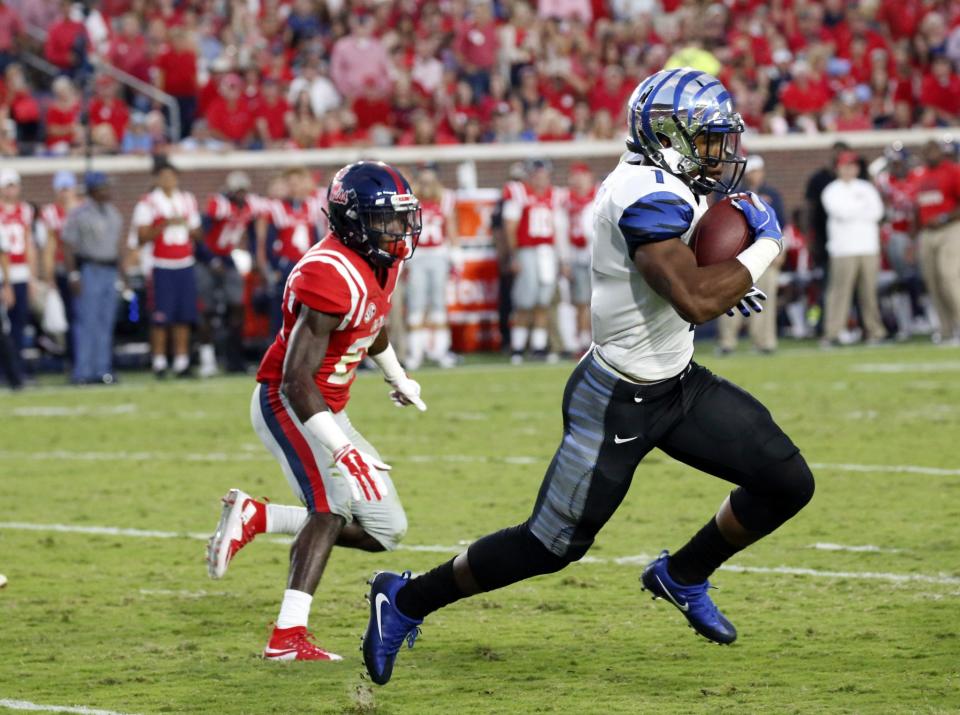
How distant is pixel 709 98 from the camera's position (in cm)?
443

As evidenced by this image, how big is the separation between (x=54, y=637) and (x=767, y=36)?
1588 centimetres

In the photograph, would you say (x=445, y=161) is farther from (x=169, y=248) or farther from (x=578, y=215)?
(x=169, y=248)

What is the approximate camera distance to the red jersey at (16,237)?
1307 centimetres

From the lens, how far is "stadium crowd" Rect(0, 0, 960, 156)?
17094 millimetres

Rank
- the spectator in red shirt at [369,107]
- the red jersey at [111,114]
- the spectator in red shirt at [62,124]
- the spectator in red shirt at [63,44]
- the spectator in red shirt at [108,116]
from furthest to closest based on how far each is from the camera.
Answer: the spectator in red shirt at [369,107] < the spectator in red shirt at [63,44] < the red jersey at [111,114] < the spectator in red shirt at [108,116] < the spectator in red shirt at [62,124]

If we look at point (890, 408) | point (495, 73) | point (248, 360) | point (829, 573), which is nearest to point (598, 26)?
point (495, 73)

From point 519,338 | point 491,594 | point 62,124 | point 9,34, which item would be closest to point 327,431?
point 491,594

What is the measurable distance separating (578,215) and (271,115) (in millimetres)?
3941

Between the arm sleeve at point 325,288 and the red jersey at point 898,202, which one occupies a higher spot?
the arm sleeve at point 325,288

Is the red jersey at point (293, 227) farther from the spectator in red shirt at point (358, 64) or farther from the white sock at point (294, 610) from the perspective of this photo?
the white sock at point (294, 610)

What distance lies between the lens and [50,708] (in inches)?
170

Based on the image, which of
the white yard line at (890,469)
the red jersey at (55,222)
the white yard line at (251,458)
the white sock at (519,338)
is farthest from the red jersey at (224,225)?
the white yard line at (890,469)

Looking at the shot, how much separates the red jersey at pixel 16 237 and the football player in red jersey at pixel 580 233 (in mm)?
4856

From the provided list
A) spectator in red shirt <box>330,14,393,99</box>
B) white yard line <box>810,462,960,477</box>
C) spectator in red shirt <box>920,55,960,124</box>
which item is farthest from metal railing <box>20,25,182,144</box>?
white yard line <box>810,462,960,477</box>
